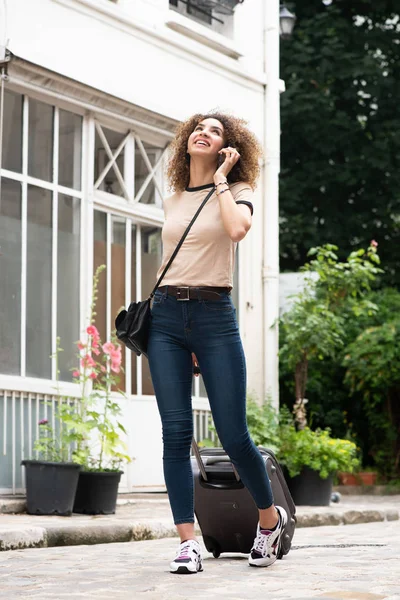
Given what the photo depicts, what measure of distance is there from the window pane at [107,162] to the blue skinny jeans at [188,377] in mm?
4955

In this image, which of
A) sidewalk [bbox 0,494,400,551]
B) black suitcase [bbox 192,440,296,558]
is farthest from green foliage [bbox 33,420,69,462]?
black suitcase [bbox 192,440,296,558]

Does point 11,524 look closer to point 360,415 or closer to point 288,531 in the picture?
point 288,531

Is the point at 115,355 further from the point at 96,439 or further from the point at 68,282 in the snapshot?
the point at 68,282

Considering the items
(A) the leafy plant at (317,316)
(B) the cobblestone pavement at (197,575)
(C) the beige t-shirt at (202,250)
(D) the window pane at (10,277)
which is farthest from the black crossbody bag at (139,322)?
(A) the leafy plant at (317,316)

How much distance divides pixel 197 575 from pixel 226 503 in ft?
2.01

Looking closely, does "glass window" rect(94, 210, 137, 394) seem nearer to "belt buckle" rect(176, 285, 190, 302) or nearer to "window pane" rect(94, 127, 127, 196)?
"window pane" rect(94, 127, 127, 196)

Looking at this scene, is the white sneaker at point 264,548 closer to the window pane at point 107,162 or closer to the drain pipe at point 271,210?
the window pane at point 107,162

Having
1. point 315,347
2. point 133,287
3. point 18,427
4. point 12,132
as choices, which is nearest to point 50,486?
point 18,427

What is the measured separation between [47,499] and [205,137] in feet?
11.9

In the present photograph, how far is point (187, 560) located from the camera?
4758 millimetres

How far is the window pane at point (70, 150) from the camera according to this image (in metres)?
9.20

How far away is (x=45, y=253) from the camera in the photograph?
8922 millimetres

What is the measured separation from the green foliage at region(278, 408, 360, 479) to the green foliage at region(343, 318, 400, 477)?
9.82ft

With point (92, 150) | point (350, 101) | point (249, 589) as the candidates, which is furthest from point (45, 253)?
point (350, 101)
